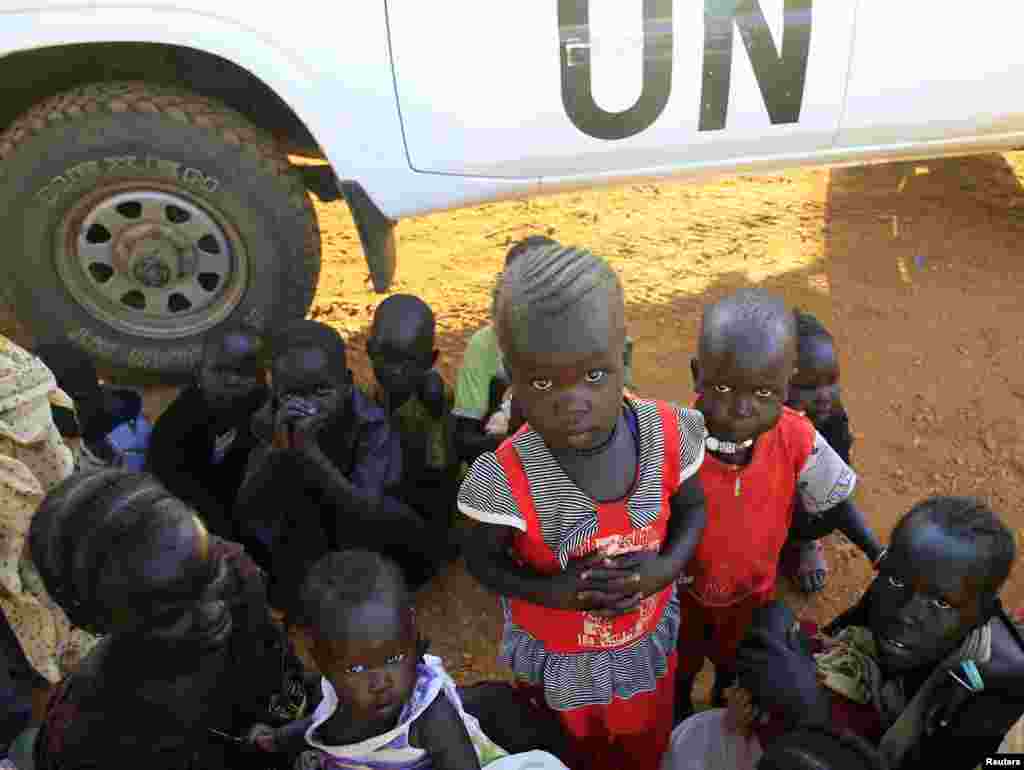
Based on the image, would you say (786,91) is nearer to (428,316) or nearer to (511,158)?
(511,158)

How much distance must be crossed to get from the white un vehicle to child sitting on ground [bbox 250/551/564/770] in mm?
2255

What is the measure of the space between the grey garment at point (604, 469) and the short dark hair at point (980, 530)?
0.63 metres

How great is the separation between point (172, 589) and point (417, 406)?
1575mm

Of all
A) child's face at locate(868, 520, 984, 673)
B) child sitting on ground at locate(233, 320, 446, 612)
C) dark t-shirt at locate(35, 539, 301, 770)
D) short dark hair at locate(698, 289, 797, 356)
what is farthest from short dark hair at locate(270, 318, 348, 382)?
child's face at locate(868, 520, 984, 673)

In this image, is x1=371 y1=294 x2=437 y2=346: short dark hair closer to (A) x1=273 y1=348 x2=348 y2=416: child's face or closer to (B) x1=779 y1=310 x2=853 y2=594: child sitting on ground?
(A) x1=273 y1=348 x2=348 y2=416: child's face

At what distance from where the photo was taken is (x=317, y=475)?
2.92 metres

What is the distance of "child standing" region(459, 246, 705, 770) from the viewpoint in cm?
170

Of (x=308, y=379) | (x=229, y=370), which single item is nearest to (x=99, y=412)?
(x=229, y=370)

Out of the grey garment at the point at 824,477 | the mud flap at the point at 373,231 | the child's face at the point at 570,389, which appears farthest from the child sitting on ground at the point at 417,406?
the child's face at the point at 570,389

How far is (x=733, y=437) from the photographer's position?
2.25 metres

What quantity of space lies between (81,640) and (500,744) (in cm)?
132

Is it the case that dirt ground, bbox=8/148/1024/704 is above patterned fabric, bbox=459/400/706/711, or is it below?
below

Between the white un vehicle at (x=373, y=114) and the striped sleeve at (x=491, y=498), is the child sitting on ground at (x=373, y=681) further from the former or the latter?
the white un vehicle at (x=373, y=114)

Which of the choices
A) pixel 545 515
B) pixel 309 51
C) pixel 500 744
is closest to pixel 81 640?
pixel 500 744
